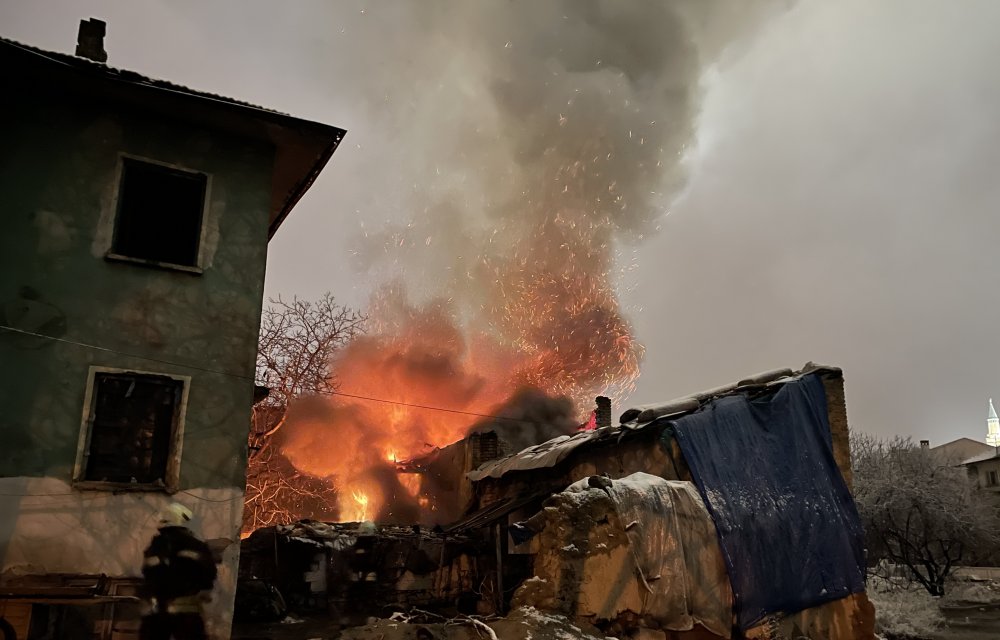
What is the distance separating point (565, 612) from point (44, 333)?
7.95 m

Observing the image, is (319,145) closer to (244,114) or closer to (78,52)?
(244,114)

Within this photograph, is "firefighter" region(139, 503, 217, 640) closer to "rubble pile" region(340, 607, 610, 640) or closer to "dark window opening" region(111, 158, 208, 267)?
"rubble pile" region(340, 607, 610, 640)

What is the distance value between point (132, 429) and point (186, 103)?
4.91m

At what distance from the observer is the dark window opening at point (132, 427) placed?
30.0ft

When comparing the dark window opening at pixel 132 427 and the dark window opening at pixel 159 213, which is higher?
the dark window opening at pixel 159 213

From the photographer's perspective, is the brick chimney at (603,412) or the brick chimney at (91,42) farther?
the brick chimney at (603,412)

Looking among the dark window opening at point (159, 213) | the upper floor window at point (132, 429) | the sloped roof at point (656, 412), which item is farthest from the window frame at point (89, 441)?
the sloped roof at point (656, 412)

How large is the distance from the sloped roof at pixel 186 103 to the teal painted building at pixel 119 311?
3 centimetres

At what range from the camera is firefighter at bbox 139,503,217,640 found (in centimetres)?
880

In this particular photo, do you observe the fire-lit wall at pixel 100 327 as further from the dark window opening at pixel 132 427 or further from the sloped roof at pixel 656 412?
the sloped roof at pixel 656 412

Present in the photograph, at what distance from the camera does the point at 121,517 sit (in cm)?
891

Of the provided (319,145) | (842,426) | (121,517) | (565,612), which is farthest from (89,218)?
(842,426)

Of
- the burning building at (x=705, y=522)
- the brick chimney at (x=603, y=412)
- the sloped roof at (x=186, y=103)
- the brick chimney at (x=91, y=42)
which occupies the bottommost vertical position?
the burning building at (x=705, y=522)

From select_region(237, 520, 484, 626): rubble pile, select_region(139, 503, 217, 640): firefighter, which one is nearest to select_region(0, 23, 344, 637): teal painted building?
select_region(139, 503, 217, 640): firefighter
